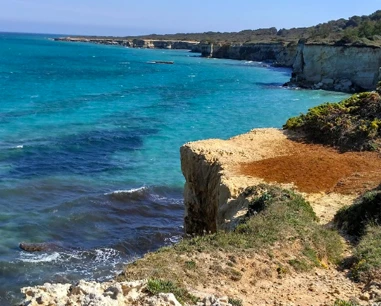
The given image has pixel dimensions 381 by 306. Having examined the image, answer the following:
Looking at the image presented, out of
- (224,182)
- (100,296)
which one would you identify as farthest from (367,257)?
(100,296)

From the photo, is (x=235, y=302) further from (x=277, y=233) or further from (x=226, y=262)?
(x=277, y=233)

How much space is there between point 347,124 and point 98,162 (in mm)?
17647

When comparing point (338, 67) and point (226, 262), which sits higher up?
point (338, 67)

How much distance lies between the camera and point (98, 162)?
113 feet

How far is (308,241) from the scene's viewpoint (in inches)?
522

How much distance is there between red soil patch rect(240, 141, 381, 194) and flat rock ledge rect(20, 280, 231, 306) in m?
10.4

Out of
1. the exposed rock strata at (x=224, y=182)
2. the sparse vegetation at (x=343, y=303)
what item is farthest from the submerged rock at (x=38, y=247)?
the sparse vegetation at (x=343, y=303)

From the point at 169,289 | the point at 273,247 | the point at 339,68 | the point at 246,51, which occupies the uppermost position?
the point at 246,51

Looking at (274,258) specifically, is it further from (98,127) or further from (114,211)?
(98,127)

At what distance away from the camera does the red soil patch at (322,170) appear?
60.7 feet

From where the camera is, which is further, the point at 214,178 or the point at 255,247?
the point at 214,178

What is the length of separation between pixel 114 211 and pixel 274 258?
15823 mm

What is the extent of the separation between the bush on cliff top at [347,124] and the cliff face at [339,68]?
141 ft

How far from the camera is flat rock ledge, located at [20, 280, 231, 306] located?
834 centimetres
